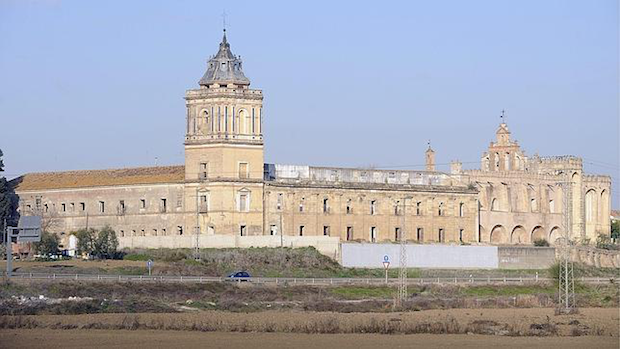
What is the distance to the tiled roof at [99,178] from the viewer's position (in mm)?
105562

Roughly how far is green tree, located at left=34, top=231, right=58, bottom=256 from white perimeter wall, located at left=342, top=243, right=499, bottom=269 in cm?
1653

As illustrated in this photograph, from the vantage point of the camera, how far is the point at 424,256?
104062 mm

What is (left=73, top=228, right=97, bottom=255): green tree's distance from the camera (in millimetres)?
97569

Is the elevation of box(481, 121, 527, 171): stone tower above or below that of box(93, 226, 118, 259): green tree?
above

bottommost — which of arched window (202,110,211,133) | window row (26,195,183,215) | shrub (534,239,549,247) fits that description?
shrub (534,239,549,247)

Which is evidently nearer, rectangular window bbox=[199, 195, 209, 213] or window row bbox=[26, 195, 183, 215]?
rectangular window bbox=[199, 195, 209, 213]

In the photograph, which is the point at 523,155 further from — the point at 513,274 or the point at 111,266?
the point at 111,266

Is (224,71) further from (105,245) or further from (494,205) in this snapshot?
(494,205)

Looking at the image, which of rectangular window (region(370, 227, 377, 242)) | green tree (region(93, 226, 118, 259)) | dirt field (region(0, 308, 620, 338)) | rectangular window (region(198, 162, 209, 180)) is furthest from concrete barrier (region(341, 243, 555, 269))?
dirt field (region(0, 308, 620, 338))

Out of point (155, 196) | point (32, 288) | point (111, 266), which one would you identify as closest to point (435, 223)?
point (155, 196)

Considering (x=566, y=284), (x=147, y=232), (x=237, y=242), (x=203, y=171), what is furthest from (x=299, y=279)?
(x=147, y=232)

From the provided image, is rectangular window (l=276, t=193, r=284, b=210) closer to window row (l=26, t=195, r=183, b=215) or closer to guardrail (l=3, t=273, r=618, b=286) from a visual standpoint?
window row (l=26, t=195, r=183, b=215)

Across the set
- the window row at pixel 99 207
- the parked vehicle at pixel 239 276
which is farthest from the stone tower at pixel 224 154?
the parked vehicle at pixel 239 276

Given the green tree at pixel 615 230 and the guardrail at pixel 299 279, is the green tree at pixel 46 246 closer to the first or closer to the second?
the guardrail at pixel 299 279
